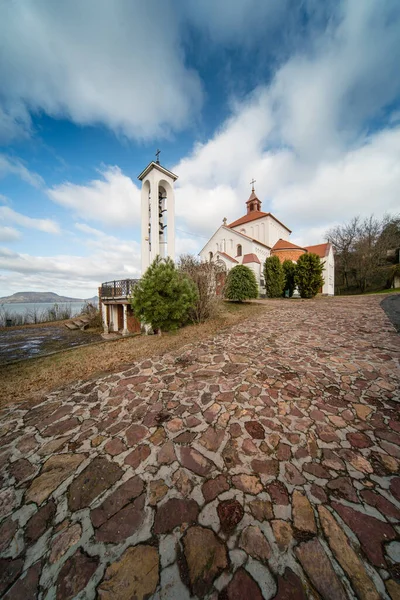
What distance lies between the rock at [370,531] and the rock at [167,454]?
1.52m

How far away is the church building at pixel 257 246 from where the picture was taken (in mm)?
24688

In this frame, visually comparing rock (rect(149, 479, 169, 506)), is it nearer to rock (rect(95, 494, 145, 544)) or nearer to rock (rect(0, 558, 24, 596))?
rock (rect(95, 494, 145, 544))

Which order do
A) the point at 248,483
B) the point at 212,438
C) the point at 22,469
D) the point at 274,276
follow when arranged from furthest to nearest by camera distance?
the point at 274,276
the point at 212,438
the point at 22,469
the point at 248,483

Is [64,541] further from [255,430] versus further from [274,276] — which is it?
[274,276]

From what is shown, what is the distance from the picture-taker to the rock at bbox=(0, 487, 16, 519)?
1.75m

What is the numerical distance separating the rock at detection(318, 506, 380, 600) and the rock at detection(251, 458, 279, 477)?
43 centimetres

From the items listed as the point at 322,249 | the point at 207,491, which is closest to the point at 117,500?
the point at 207,491

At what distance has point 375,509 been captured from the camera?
1.63 metres

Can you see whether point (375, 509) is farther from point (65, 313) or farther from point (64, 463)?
point (65, 313)

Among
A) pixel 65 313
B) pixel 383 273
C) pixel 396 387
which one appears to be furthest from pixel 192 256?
pixel 383 273

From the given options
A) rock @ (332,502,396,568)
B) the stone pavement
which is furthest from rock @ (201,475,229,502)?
rock @ (332,502,396,568)

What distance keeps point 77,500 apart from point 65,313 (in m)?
21.9

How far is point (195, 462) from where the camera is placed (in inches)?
84.1

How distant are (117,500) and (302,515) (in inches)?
62.0
